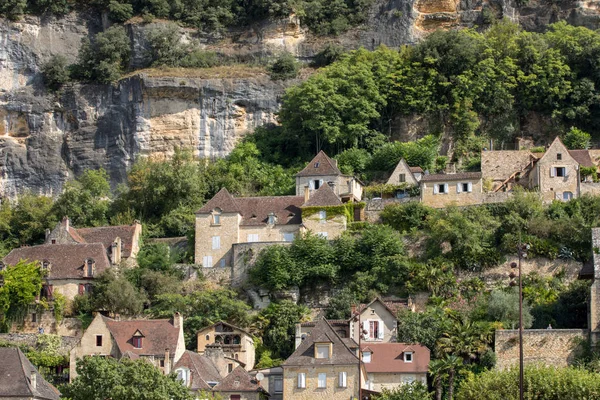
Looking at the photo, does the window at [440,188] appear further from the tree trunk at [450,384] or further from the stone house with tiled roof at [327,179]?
the tree trunk at [450,384]

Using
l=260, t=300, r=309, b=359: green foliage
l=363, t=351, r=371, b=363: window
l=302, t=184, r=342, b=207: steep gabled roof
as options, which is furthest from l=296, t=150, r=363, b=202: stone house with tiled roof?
l=363, t=351, r=371, b=363: window

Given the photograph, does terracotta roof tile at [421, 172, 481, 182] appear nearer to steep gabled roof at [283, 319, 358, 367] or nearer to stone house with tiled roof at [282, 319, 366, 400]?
steep gabled roof at [283, 319, 358, 367]

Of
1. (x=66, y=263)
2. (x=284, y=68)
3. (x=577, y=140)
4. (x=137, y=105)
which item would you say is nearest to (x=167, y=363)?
(x=66, y=263)

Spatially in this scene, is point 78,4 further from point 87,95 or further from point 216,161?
point 216,161

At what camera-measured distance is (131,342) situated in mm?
70625

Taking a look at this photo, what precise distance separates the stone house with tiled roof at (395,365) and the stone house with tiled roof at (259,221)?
12049 millimetres

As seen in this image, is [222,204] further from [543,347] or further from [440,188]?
[543,347]

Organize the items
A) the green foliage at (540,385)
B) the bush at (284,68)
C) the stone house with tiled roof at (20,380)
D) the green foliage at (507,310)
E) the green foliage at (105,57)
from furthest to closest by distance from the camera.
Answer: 1. the bush at (284,68)
2. the green foliage at (105,57)
3. the green foliage at (507,310)
4. the stone house with tiled roof at (20,380)
5. the green foliage at (540,385)

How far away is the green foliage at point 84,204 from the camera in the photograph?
85.9 meters

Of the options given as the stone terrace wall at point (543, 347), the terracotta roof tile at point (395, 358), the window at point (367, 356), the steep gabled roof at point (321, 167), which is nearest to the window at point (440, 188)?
the steep gabled roof at point (321, 167)

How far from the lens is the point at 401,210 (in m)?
80.1

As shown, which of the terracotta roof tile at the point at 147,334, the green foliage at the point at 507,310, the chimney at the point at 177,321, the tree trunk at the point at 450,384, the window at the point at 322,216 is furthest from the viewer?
the window at the point at 322,216

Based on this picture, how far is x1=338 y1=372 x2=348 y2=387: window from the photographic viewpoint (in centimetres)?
6638

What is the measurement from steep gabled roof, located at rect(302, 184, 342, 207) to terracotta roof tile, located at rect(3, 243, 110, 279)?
11887 millimetres
